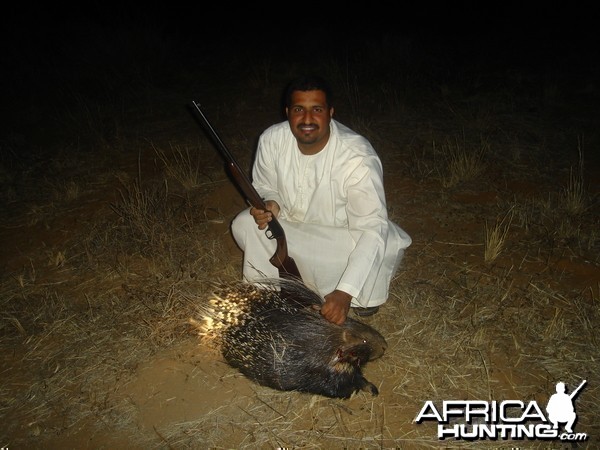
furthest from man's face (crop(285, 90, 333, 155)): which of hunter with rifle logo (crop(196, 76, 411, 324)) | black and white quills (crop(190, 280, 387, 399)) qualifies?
black and white quills (crop(190, 280, 387, 399))

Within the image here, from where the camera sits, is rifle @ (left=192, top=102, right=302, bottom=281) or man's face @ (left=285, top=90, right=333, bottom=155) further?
rifle @ (left=192, top=102, right=302, bottom=281)

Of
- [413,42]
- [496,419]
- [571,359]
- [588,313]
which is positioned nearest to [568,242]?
[588,313]

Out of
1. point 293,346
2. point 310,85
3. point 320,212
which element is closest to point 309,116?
point 310,85

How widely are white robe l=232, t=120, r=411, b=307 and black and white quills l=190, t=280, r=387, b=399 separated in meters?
0.33

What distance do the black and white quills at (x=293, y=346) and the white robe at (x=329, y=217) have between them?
0.33 metres

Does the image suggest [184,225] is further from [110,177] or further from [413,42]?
[413,42]

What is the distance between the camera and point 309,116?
263 centimetres

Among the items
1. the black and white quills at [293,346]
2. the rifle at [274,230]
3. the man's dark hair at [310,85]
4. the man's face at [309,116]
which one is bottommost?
the black and white quills at [293,346]

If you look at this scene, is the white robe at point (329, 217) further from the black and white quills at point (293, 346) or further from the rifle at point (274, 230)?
the black and white quills at point (293, 346)

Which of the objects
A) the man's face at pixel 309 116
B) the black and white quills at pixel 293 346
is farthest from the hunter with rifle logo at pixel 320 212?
the black and white quills at pixel 293 346

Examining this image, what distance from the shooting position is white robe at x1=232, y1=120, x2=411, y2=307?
2.55 m

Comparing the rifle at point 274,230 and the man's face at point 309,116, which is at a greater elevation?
the man's face at point 309,116

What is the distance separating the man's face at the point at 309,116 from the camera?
103 inches

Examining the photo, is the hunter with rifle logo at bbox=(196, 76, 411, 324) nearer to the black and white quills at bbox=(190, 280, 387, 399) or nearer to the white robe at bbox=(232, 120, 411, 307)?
the white robe at bbox=(232, 120, 411, 307)
